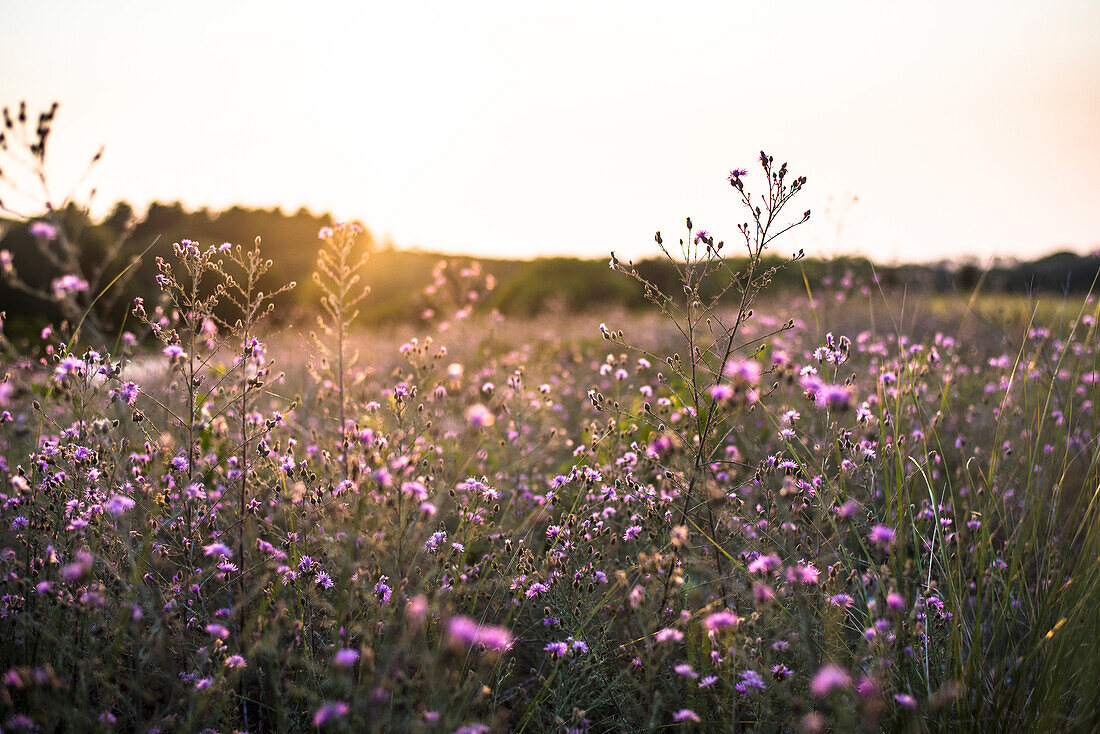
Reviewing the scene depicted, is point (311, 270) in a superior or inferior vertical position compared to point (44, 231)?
superior

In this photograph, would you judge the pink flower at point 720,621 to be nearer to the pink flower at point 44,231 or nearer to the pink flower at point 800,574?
Answer: the pink flower at point 800,574

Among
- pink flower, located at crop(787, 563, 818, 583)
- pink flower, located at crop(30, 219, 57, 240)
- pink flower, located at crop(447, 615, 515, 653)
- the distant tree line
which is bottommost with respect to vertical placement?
pink flower, located at crop(447, 615, 515, 653)

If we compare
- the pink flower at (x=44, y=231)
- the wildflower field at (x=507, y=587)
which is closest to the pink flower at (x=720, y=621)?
the wildflower field at (x=507, y=587)

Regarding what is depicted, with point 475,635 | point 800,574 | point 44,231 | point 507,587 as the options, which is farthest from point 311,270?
point 800,574

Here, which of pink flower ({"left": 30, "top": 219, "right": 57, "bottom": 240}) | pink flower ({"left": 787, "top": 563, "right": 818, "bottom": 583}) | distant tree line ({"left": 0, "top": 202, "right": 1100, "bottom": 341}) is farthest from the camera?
distant tree line ({"left": 0, "top": 202, "right": 1100, "bottom": 341})

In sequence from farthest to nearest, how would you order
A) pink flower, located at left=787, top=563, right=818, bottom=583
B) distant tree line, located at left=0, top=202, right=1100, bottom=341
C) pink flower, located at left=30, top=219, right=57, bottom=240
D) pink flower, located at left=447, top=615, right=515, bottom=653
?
distant tree line, located at left=0, top=202, right=1100, bottom=341
pink flower, located at left=30, top=219, right=57, bottom=240
pink flower, located at left=787, top=563, right=818, bottom=583
pink flower, located at left=447, top=615, right=515, bottom=653

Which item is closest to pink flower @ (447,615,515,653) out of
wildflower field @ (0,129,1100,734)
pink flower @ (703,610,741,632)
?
wildflower field @ (0,129,1100,734)

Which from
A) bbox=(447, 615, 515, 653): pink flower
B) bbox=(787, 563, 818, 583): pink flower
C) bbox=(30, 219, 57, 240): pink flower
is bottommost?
bbox=(447, 615, 515, 653): pink flower

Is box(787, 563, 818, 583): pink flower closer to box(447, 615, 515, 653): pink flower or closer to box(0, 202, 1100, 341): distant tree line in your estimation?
box(447, 615, 515, 653): pink flower

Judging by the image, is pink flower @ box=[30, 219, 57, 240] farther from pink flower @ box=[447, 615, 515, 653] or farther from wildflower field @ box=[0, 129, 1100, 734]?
pink flower @ box=[447, 615, 515, 653]

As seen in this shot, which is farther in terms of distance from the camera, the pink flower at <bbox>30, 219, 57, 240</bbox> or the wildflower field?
the pink flower at <bbox>30, 219, 57, 240</bbox>

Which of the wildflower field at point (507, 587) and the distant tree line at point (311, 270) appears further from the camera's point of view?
the distant tree line at point (311, 270)

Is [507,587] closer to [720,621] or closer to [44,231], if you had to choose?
[720,621]

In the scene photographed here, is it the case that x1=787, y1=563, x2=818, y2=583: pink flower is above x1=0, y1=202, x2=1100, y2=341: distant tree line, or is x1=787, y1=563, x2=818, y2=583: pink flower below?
below
